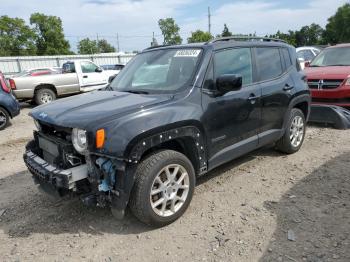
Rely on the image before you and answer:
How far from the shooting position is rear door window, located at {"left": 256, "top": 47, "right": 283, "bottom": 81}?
15.8 ft

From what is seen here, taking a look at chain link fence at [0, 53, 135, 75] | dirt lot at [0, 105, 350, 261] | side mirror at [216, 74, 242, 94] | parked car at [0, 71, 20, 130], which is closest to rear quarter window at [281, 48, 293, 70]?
dirt lot at [0, 105, 350, 261]

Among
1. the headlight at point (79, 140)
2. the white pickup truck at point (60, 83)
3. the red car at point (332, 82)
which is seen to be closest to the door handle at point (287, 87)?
the red car at point (332, 82)

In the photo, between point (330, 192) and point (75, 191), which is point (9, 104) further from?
point (330, 192)

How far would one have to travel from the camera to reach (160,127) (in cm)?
335

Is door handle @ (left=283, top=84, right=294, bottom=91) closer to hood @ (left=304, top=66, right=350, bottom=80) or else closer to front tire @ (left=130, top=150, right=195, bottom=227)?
front tire @ (left=130, top=150, right=195, bottom=227)

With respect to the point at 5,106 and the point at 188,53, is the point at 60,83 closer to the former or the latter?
the point at 5,106

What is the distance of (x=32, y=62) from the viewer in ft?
91.5

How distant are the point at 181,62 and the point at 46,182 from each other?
209cm

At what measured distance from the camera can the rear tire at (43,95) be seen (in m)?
12.9

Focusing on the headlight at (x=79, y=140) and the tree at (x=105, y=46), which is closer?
the headlight at (x=79, y=140)

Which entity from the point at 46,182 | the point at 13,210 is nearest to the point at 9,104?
the point at 13,210

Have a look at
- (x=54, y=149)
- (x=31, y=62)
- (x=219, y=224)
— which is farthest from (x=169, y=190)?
(x=31, y=62)

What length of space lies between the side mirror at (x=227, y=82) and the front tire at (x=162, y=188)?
0.94 m

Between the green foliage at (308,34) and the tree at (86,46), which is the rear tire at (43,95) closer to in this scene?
the tree at (86,46)
